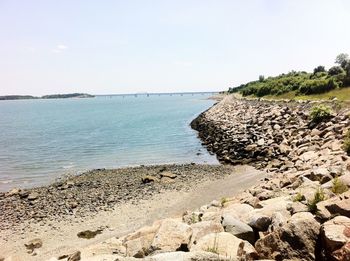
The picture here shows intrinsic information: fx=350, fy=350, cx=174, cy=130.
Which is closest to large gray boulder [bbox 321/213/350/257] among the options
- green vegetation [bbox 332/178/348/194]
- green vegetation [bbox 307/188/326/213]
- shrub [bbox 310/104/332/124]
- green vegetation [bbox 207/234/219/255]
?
green vegetation [bbox 307/188/326/213]

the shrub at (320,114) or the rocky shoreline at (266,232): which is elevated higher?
the shrub at (320,114)

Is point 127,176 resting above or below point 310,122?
below

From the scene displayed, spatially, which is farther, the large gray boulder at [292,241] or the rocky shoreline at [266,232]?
the large gray boulder at [292,241]

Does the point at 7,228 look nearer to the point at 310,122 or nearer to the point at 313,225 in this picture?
the point at 313,225

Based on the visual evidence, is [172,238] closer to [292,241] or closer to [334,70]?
[292,241]

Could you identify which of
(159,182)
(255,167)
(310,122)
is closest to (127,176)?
(159,182)

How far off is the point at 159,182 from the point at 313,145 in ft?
36.3

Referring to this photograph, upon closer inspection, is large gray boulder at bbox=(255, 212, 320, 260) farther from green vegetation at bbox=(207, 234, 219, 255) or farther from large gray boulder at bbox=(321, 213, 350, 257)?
green vegetation at bbox=(207, 234, 219, 255)

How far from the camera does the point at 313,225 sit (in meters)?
7.42

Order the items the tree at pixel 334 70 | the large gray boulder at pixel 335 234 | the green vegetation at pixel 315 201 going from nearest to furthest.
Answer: the large gray boulder at pixel 335 234 → the green vegetation at pixel 315 201 → the tree at pixel 334 70

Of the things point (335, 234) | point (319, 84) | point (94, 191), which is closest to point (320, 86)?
point (319, 84)

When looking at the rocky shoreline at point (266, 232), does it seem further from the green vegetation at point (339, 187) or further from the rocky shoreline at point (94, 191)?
the rocky shoreline at point (94, 191)


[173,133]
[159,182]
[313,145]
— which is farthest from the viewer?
[173,133]

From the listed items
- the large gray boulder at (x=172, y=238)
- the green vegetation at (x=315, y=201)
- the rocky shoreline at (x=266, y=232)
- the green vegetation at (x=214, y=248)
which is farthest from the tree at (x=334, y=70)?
the green vegetation at (x=214, y=248)
